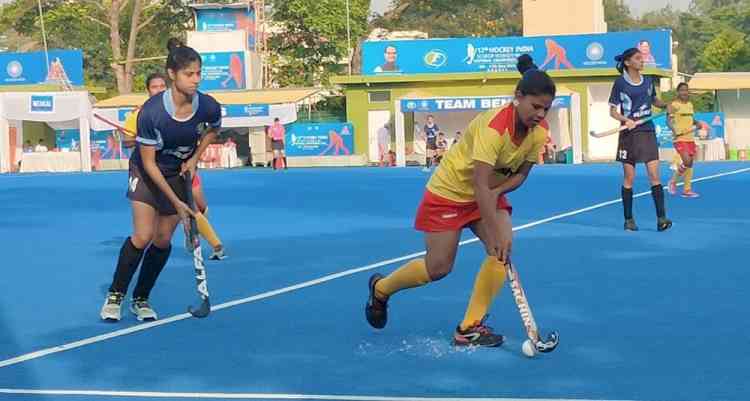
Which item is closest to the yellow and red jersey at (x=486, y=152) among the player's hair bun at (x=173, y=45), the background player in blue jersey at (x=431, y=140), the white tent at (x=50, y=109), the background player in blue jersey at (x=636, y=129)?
the player's hair bun at (x=173, y=45)

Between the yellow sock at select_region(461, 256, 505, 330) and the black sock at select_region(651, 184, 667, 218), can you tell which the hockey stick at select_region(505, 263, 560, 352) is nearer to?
the yellow sock at select_region(461, 256, 505, 330)

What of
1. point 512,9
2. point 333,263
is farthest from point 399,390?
point 512,9

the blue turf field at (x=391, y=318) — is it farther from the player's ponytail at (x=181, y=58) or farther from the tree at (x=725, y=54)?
the tree at (x=725, y=54)

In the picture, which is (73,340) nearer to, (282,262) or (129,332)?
(129,332)

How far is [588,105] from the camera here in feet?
149

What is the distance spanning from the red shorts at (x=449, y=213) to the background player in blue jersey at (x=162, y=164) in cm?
180

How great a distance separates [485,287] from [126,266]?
2.63 m

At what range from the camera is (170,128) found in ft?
26.6

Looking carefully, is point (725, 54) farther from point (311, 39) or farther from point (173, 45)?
point (173, 45)

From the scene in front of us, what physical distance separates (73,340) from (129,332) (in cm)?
38

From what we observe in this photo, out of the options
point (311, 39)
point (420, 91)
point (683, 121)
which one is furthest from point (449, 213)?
point (311, 39)

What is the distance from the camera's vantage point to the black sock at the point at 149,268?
8.51 m

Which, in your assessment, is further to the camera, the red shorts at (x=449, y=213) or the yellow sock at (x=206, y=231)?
the yellow sock at (x=206, y=231)

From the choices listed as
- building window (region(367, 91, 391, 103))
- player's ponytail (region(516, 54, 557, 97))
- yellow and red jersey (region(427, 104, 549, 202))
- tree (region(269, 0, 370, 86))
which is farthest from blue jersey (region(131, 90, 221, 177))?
tree (region(269, 0, 370, 86))
